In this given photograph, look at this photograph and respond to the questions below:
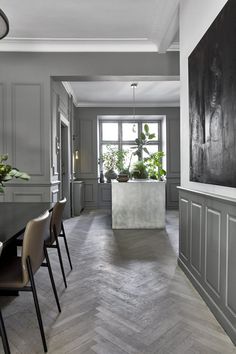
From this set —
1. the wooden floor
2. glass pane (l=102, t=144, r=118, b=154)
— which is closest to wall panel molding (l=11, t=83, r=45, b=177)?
the wooden floor

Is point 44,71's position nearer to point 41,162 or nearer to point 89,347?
point 41,162

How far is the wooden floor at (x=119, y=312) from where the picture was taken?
1905 millimetres

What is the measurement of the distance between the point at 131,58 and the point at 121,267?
340 cm

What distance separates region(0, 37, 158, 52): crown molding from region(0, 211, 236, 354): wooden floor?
3.31 m

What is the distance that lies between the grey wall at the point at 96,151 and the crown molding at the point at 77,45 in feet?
13.0

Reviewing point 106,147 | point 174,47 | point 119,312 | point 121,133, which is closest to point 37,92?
point 174,47

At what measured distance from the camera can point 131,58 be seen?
4.82m

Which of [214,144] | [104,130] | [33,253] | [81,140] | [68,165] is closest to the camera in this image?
[33,253]

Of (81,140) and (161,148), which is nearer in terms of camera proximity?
(81,140)

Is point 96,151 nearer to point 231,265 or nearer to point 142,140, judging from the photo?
point 142,140

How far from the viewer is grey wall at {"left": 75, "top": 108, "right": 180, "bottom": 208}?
873 centimetres

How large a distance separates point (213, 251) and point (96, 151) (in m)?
6.76

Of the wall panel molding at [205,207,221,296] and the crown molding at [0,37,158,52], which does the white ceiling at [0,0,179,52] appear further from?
the wall panel molding at [205,207,221,296]

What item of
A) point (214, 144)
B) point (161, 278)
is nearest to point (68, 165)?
point (161, 278)
